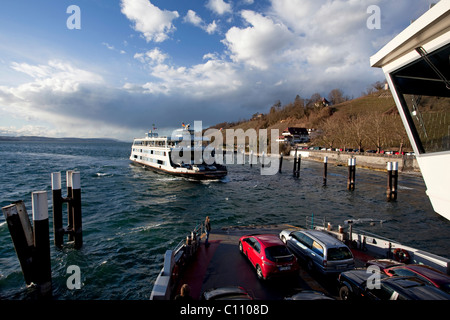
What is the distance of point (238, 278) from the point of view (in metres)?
8.67

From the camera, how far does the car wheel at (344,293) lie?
282 inches

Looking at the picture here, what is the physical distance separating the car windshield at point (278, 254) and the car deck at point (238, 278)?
0.78m

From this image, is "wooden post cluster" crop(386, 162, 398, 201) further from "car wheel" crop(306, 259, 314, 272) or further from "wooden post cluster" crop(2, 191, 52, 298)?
"wooden post cluster" crop(2, 191, 52, 298)

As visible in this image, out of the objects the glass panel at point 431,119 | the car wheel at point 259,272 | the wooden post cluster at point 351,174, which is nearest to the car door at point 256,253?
the car wheel at point 259,272

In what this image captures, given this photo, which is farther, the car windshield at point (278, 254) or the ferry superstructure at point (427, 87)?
the car windshield at point (278, 254)

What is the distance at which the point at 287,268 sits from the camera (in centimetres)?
834

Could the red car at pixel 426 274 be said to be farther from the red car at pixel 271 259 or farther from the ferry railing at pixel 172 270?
the ferry railing at pixel 172 270

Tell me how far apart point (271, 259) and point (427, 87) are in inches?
327

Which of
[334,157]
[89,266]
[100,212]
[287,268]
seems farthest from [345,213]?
[334,157]

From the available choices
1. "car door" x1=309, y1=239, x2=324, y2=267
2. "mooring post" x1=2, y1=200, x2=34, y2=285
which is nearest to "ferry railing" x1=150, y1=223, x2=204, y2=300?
"car door" x1=309, y1=239, x2=324, y2=267

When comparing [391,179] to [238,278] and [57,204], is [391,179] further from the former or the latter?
[57,204]

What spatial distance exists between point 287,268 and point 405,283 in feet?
11.0

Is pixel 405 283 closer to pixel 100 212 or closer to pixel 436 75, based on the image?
pixel 436 75
